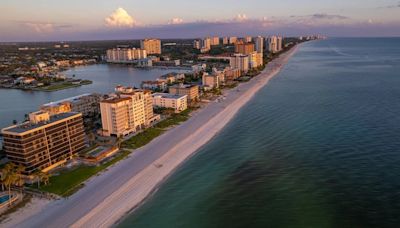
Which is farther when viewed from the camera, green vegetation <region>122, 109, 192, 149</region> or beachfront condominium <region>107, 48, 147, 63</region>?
beachfront condominium <region>107, 48, 147, 63</region>

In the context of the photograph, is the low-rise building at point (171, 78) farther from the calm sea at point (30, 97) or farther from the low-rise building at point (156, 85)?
the calm sea at point (30, 97)

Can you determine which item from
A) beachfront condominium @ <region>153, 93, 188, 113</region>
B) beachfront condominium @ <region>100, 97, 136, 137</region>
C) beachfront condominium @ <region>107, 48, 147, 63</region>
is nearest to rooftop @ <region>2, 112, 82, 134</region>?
beachfront condominium @ <region>100, 97, 136, 137</region>

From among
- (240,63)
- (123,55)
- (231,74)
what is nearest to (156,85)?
(231,74)

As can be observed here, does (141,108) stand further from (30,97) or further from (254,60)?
(254,60)

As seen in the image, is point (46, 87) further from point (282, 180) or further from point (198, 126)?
point (282, 180)

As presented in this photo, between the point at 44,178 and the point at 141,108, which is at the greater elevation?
the point at 141,108

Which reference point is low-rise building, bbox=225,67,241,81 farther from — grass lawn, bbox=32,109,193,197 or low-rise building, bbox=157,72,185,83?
grass lawn, bbox=32,109,193,197

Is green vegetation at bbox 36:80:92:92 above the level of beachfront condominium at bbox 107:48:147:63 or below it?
below
